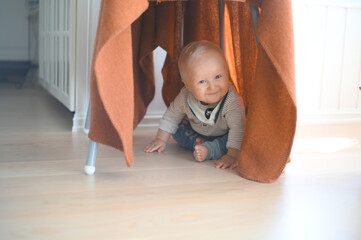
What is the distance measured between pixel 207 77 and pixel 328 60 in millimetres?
997

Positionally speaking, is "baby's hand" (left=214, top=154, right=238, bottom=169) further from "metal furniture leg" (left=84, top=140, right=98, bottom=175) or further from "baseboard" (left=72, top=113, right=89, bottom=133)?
"baseboard" (left=72, top=113, right=89, bottom=133)

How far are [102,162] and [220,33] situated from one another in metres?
0.63

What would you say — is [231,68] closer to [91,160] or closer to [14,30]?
[91,160]

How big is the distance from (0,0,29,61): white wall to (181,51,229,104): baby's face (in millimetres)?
3074

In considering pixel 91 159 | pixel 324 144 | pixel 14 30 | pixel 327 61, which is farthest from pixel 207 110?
pixel 14 30

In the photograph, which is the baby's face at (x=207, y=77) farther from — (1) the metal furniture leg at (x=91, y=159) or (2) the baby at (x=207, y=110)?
(1) the metal furniture leg at (x=91, y=159)

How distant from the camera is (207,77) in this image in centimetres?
117

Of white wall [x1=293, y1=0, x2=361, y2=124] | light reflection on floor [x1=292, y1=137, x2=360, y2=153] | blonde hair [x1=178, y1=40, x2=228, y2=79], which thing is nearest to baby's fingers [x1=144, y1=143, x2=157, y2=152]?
blonde hair [x1=178, y1=40, x2=228, y2=79]

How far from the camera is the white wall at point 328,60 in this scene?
1852mm

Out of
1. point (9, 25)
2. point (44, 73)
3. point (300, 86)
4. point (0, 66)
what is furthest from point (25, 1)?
point (300, 86)

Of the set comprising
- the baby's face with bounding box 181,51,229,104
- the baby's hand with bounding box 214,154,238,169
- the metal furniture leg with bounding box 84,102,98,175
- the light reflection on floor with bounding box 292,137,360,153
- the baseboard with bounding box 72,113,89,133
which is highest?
the baby's face with bounding box 181,51,229,104

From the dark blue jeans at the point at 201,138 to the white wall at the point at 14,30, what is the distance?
293 cm

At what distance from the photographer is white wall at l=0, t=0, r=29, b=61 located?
383 cm

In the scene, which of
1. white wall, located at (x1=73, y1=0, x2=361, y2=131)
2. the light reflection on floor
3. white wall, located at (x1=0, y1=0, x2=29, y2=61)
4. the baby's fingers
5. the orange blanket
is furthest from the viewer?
white wall, located at (x1=0, y1=0, x2=29, y2=61)
